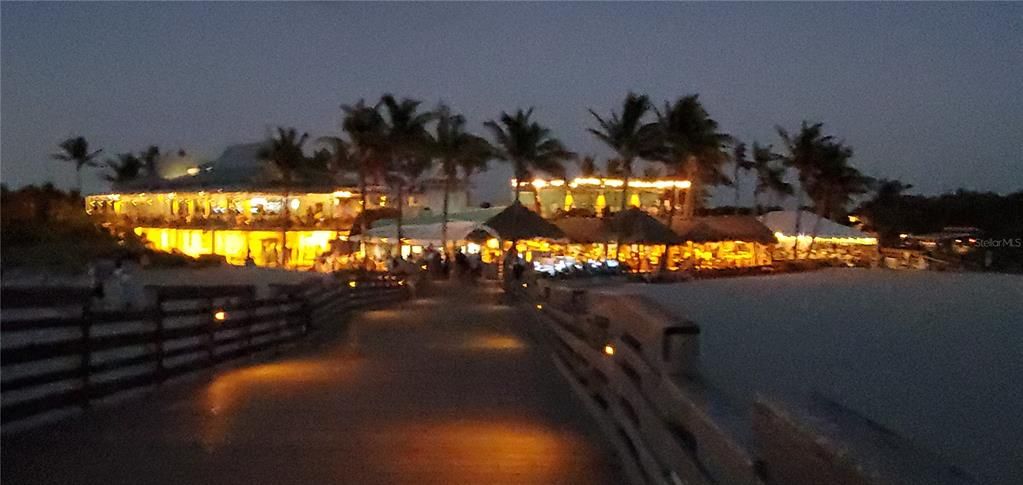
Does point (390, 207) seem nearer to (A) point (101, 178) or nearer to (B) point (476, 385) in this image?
(A) point (101, 178)

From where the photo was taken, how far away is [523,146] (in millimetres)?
61344

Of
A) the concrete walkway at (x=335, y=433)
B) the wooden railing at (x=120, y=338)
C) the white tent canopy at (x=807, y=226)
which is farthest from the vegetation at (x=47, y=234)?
the white tent canopy at (x=807, y=226)

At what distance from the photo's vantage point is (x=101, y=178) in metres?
96.4

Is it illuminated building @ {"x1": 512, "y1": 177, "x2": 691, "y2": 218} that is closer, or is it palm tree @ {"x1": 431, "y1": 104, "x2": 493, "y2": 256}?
palm tree @ {"x1": 431, "y1": 104, "x2": 493, "y2": 256}

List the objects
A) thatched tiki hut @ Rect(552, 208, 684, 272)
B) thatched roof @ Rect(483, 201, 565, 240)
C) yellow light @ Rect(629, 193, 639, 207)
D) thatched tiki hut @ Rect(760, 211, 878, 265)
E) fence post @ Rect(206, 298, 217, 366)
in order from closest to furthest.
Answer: fence post @ Rect(206, 298, 217, 366) < thatched roof @ Rect(483, 201, 565, 240) < thatched tiki hut @ Rect(552, 208, 684, 272) < thatched tiki hut @ Rect(760, 211, 878, 265) < yellow light @ Rect(629, 193, 639, 207)

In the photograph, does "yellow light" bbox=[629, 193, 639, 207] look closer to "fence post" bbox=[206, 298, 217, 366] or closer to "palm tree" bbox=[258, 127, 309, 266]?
"palm tree" bbox=[258, 127, 309, 266]

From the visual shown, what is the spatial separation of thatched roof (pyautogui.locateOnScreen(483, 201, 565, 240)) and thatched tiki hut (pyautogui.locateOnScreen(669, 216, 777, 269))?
1765cm

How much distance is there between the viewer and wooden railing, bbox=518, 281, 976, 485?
3.17m

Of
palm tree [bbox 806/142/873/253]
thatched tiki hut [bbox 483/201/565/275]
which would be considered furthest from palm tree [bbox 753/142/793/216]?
thatched tiki hut [bbox 483/201/565/275]

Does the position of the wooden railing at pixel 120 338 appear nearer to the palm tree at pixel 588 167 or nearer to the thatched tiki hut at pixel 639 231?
the thatched tiki hut at pixel 639 231

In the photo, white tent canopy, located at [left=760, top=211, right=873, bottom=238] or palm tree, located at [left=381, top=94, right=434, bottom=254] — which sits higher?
palm tree, located at [left=381, top=94, right=434, bottom=254]

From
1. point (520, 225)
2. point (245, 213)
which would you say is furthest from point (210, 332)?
point (245, 213)

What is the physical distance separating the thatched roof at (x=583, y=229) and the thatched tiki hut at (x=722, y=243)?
399cm

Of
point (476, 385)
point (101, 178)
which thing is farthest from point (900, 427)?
point (101, 178)
